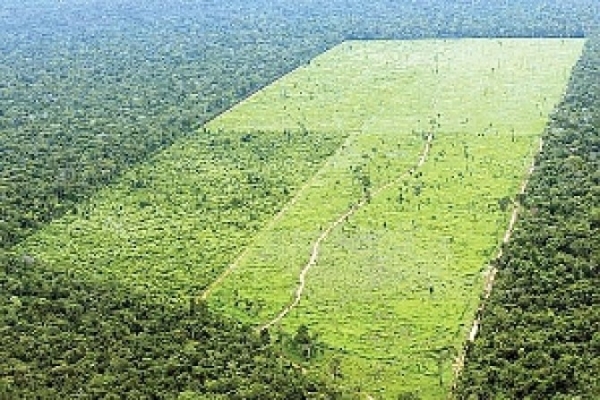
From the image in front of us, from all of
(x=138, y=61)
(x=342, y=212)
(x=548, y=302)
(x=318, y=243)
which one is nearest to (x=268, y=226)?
(x=318, y=243)

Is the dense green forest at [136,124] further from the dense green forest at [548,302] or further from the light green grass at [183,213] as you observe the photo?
the light green grass at [183,213]

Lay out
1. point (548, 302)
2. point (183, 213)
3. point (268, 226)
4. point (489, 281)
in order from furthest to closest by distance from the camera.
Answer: point (183, 213)
point (268, 226)
point (489, 281)
point (548, 302)

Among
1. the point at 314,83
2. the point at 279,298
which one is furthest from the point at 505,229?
the point at 314,83

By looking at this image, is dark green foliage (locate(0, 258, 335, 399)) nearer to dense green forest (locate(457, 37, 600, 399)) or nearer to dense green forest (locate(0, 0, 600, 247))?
dense green forest (locate(457, 37, 600, 399))

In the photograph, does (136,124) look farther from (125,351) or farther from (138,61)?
(125,351)

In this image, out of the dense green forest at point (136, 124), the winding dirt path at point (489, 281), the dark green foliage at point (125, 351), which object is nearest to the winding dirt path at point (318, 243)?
the dark green foliage at point (125, 351)

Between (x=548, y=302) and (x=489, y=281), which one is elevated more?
(x=548, y=302)
